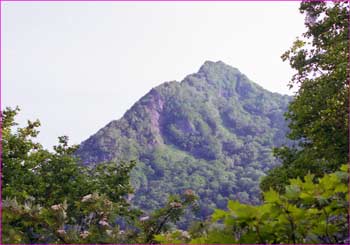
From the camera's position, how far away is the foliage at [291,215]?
3064 millimetres

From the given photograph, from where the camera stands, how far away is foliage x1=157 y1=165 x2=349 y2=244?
3.06 metres

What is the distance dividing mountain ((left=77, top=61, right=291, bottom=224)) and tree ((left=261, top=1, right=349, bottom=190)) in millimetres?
113948

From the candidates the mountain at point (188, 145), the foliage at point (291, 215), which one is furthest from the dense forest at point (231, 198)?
the mountain at point (188, 145)

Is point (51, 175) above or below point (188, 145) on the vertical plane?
below

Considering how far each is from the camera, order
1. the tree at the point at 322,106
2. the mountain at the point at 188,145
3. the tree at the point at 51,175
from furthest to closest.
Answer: the mountain at the point at 188,145 → the tree at the point at 51,175 → the tree at the point at 322,106

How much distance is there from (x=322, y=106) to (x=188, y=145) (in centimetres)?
16116

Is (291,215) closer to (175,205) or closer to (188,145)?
(175,205)

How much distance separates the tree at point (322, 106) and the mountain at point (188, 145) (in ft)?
374

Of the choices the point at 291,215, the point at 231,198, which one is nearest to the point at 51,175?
the point at 231,198

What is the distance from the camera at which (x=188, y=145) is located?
178m

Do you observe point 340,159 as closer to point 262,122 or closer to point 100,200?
point 100,200

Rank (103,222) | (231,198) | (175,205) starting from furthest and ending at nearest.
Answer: (231,198)
(175,205)
(103,222)

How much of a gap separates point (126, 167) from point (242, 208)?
801 inches

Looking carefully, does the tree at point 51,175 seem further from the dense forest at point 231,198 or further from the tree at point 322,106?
the tree at point 322,106
